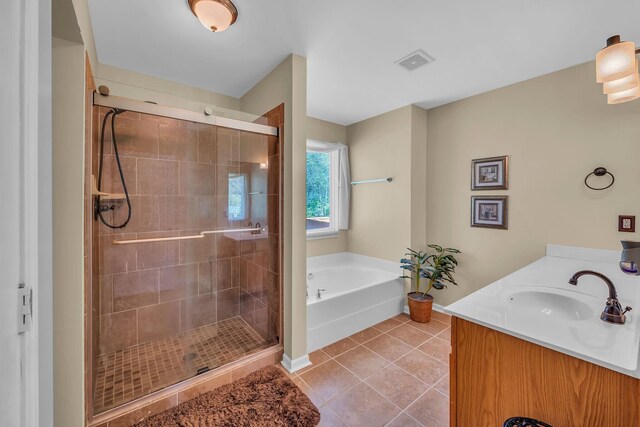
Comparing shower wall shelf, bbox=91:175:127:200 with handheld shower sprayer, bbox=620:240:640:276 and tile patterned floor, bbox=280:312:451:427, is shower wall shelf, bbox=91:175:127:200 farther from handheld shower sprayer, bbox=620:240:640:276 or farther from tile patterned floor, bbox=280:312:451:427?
handheld shower sprayer, bbox=620:240:640:276

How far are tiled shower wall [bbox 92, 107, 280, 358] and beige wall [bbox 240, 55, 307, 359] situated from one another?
0.14 meters

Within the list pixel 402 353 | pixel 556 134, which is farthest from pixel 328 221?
pixel 556 134

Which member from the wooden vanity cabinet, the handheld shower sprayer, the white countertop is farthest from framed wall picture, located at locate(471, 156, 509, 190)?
the wooden vanity cabinet

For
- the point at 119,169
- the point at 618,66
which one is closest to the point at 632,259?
the point at 618,66

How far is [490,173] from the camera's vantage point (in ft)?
8.60

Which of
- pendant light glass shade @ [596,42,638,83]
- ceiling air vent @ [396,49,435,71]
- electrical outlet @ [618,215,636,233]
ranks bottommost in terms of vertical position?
electrical outlet @ [618,215,636,233]

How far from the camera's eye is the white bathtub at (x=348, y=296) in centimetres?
230

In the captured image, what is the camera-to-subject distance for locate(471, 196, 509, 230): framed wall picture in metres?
2.53

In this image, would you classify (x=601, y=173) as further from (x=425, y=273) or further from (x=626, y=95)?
(x=425, y=273)

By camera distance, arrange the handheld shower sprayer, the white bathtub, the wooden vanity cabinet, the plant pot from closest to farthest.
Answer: the wooden vanity cabinet, the handheld shower sprayer, the white bathtub, the plant pot

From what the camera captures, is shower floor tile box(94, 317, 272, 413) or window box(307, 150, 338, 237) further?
window box(307, 150, 338, 237)
